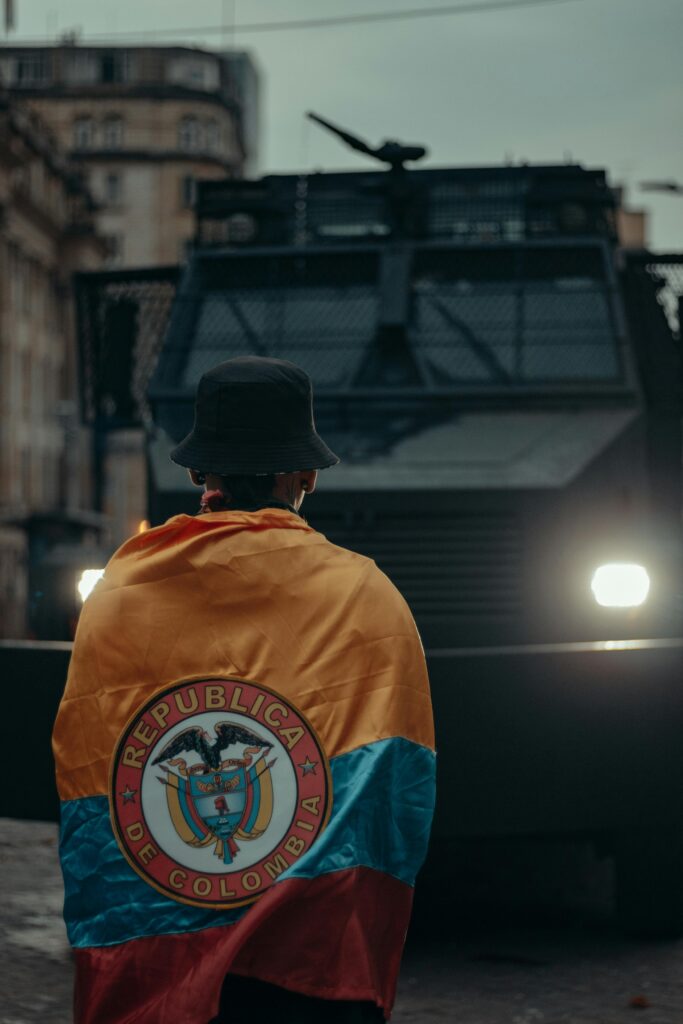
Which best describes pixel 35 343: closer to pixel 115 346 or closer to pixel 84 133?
pixel 84 133

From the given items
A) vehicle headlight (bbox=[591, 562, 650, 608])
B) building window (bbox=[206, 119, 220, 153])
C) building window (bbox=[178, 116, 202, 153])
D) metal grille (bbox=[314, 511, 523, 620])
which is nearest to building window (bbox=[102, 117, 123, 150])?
building window (bbox=[178, 116, 202, 153])

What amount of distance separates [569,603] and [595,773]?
100 centimetres

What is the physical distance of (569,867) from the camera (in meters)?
8.23

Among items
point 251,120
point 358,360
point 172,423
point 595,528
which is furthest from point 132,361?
point 251,120

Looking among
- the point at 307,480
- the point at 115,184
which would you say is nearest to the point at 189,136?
the point at 115,184

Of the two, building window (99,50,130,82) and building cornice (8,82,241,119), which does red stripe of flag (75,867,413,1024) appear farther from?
building window (99,50,130,82)

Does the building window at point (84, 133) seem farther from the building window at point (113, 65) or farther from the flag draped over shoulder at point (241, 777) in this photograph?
the flag draped over shoulder at point (241, 777)

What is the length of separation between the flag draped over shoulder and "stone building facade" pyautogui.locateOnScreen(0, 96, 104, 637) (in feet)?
156

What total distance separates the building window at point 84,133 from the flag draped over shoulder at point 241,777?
91.2 m

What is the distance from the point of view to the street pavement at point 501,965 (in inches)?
214

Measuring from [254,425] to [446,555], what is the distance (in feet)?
12.9

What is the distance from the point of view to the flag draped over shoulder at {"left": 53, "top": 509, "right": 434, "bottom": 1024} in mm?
2521

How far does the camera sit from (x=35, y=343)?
65.2 meters

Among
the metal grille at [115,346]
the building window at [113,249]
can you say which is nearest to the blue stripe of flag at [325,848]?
the metal grille at [115,346]
